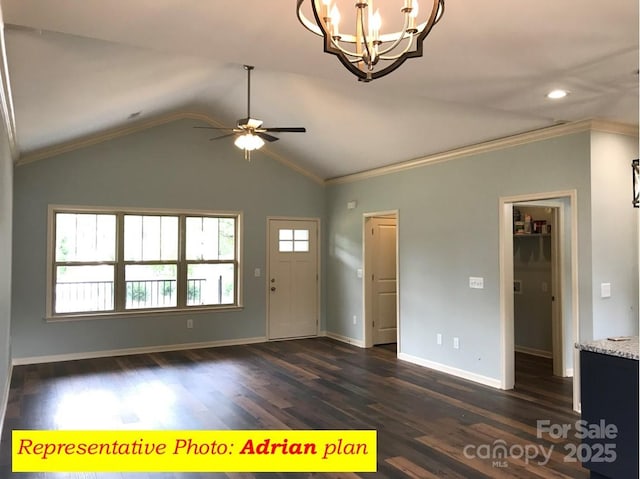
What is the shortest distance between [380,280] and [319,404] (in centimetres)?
319

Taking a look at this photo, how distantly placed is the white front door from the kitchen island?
5.27m

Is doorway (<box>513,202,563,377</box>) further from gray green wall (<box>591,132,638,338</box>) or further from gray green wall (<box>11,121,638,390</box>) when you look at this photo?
gray green wall (<box>591,132,638,338</box>)

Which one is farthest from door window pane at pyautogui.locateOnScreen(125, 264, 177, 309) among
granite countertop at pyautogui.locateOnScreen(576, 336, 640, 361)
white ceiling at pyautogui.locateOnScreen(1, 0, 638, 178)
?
granite countertop at pyautogui.locateOnScreen(576, 336, 640, 361)

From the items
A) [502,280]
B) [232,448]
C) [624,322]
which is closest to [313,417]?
[232,448]

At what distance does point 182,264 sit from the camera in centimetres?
701

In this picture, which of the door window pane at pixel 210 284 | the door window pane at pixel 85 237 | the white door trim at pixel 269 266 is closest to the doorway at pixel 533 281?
the white door trim at pixel 269 266

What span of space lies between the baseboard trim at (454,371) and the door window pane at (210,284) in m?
2.76

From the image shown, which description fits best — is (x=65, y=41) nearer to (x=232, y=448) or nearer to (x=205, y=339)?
(x=232, y=448)

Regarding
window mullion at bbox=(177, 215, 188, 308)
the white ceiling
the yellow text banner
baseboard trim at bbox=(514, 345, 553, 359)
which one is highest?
the white ceiling

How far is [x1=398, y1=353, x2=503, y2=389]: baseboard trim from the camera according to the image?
200 inches

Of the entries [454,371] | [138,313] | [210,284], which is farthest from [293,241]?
[454,371]

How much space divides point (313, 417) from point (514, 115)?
130 inches

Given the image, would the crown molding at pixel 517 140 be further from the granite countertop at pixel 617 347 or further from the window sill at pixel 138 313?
the window sill at pixel 138 313

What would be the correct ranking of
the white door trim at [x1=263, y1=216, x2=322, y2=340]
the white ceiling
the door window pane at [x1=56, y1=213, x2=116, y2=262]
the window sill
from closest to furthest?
the white ceiling, the window sill, the door window pane at [x1=56, y1=213, x2=116, y2=262], the white door trim at [x1=263, y1=216, x2=322, y2=340]
